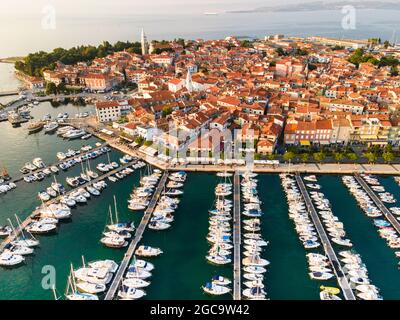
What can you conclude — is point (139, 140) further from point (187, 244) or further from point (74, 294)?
point (74, 294)

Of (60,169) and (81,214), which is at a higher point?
(60,169)

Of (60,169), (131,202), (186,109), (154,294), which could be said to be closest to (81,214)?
(131,202)

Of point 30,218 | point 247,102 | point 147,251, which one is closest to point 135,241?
point 147,251

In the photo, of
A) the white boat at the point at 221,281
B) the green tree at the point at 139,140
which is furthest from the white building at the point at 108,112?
the white boat at the point at 221,281

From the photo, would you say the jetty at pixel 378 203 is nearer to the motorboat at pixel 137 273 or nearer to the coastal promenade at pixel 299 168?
the coastal promenade at pixel 299 168
